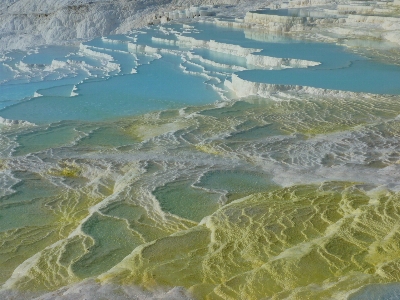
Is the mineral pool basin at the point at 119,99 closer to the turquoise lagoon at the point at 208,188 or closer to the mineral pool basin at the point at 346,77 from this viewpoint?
the turquoise lagoon at the point at 208,188

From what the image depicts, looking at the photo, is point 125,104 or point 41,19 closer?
point 125,104

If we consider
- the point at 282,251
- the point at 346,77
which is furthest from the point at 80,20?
the point at 282,251

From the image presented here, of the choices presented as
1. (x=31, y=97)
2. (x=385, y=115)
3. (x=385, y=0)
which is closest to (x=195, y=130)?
(x=385, y=115)

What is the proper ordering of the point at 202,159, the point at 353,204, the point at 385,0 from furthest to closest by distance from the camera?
the point at 385,0 < the point at 202,159 < the point at 353,204

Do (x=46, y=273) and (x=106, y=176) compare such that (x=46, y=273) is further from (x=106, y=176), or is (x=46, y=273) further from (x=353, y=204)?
(x=353, y=204)

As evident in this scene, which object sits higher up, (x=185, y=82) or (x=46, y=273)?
(x=46, y=273)

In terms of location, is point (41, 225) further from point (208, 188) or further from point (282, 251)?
point (282, 251)

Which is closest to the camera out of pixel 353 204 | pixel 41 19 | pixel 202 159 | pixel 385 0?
pixel 353 204

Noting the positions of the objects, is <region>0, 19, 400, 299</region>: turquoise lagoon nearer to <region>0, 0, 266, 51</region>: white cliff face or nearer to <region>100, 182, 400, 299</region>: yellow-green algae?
<region>100, 182, 400, 299</region>: yellow-green algae
